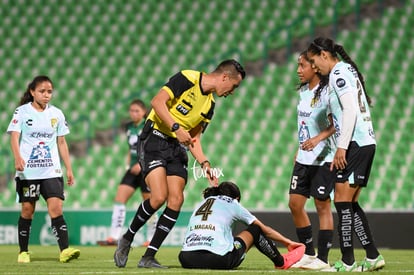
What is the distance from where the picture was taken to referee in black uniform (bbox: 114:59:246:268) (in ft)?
25.6

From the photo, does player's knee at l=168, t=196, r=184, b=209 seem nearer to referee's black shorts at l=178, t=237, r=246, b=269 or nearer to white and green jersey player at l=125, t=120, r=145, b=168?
referee's black shorts at l=178, t=237, r=246, b=269

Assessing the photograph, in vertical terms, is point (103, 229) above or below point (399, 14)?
below

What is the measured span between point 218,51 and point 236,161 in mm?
3085

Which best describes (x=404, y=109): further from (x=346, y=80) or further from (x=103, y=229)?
(x=346, y=80)

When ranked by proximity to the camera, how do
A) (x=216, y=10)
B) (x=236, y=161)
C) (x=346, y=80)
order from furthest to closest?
(x=216, y=10)
(x=236, y=161)
(x=346, y=80)

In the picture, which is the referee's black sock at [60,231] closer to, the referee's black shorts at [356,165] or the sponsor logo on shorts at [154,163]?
the sponsor logo on shorts at [154,163]

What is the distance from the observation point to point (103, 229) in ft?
47.5

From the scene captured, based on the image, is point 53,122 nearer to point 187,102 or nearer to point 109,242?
point 187,102

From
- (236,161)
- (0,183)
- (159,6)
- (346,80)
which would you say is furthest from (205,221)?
(159,6)

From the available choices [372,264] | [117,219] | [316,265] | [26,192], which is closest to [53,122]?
[26,192]

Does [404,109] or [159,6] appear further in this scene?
[159,6]

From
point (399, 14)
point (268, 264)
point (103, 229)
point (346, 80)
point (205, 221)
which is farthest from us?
point (399, 14)

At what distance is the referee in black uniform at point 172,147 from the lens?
7.80 meters

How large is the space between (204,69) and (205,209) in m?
10.8
